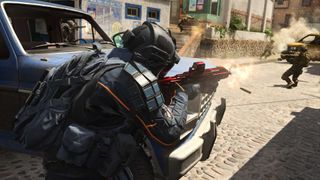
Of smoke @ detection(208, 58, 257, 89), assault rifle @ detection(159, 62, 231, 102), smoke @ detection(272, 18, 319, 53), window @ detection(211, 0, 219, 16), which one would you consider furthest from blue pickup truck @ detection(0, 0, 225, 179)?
smoke @ detection(272, 18, 319, 53)

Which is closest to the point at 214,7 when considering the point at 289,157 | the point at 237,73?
the point at 237,73

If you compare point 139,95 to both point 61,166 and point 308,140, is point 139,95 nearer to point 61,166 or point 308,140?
point 61,166

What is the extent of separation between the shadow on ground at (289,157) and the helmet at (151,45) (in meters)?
2.02

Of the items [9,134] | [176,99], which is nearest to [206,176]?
[176,99]

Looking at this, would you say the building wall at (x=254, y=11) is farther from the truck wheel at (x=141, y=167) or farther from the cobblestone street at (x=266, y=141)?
the truck wheel at (x=141, y=167)

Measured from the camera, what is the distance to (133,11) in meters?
14.6

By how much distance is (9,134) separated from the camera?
9.25ft

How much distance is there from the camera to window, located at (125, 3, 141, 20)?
1427 cm

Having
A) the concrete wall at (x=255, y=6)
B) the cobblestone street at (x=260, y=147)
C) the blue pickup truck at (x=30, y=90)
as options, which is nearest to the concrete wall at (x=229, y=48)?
the concrete wall at (x=255, y=6)

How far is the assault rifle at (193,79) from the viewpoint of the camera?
2.39m

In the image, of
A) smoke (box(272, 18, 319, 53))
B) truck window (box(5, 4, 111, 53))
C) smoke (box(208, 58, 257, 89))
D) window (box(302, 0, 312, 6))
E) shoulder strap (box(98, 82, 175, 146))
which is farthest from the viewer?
window (box(302, 0, 312, 6))

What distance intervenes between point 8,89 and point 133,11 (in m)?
12.5

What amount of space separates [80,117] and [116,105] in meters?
0.24

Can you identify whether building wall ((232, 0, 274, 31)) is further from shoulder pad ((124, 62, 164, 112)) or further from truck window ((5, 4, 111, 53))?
shoulder pad ((124, 62, 164, 112))
